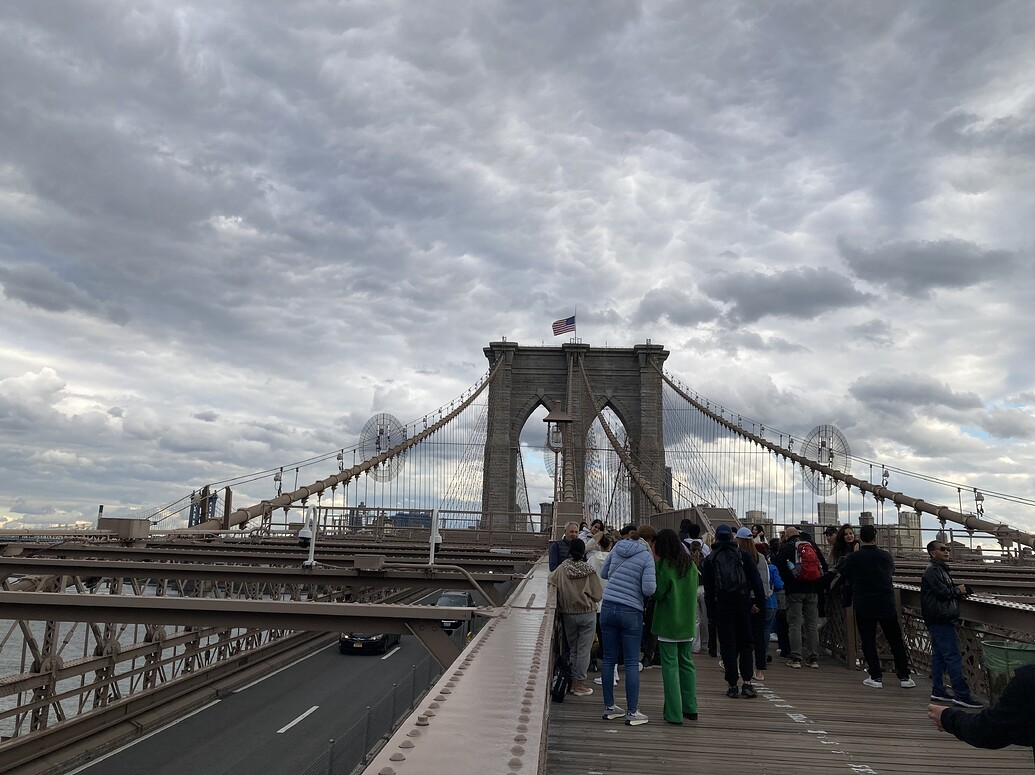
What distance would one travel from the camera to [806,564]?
7.76 m

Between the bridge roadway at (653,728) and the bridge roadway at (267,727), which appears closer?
the bridge roadway at (653,728)

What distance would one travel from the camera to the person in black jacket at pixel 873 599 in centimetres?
677

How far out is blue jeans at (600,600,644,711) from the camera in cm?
517

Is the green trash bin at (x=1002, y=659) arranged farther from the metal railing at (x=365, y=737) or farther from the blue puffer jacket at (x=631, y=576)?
the metal railing at (x=365, y=737)

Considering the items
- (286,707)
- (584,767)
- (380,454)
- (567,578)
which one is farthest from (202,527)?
(584,767)

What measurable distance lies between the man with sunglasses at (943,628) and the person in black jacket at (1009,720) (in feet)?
13.9

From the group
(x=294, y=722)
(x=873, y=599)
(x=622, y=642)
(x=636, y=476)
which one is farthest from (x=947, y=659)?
(x=636, y=476)

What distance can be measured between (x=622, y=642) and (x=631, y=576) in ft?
1.65

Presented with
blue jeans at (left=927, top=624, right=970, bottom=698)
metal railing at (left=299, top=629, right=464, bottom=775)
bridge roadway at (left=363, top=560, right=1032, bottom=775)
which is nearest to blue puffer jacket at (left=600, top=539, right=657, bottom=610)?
bridge roadway at (left=363, top=560, right=1032, bottom=775)

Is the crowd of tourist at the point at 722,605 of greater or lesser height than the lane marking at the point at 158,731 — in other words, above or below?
above

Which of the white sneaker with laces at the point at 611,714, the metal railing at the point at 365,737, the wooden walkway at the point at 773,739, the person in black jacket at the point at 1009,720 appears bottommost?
the metal railing at the point at 365,737

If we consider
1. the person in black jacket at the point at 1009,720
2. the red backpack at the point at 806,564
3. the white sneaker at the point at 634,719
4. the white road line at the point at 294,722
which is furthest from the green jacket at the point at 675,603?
the white road line at the point at 294,722

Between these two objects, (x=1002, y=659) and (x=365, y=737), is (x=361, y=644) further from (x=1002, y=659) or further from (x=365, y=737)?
(x=1002, y=659)

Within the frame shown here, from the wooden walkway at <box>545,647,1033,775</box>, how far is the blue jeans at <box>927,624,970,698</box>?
0.30 metres
